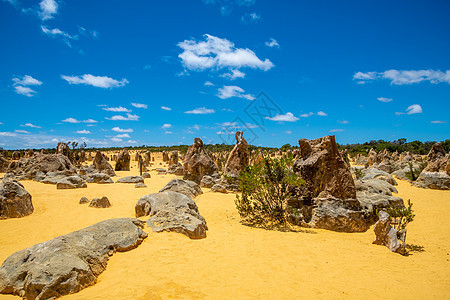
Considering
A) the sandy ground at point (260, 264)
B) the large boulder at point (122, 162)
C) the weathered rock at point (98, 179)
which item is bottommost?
the sandy ground at point (260, 264)

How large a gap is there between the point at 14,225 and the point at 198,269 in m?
6.53

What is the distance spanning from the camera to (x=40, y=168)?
599 inches

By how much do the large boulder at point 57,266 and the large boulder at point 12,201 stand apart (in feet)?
16.2

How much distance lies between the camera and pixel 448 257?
208 inches

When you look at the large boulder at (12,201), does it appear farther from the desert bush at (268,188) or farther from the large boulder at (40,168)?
the large boulder at (40,168)

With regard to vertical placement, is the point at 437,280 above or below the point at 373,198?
below

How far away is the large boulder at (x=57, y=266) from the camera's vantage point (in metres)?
3.50

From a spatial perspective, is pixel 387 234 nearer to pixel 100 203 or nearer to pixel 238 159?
pixel 238 159

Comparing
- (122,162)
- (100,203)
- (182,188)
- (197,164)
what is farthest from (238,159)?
(122,162)

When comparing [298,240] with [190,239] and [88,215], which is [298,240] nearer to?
[190,239]

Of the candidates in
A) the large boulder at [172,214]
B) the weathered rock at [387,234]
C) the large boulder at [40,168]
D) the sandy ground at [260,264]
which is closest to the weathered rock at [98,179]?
the large boulder at [40,168]

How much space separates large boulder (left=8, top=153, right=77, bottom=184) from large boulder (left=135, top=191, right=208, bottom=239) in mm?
10737

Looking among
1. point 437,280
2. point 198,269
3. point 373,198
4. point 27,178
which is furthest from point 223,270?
point 27,178

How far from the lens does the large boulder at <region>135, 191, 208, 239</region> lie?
6.28 m
